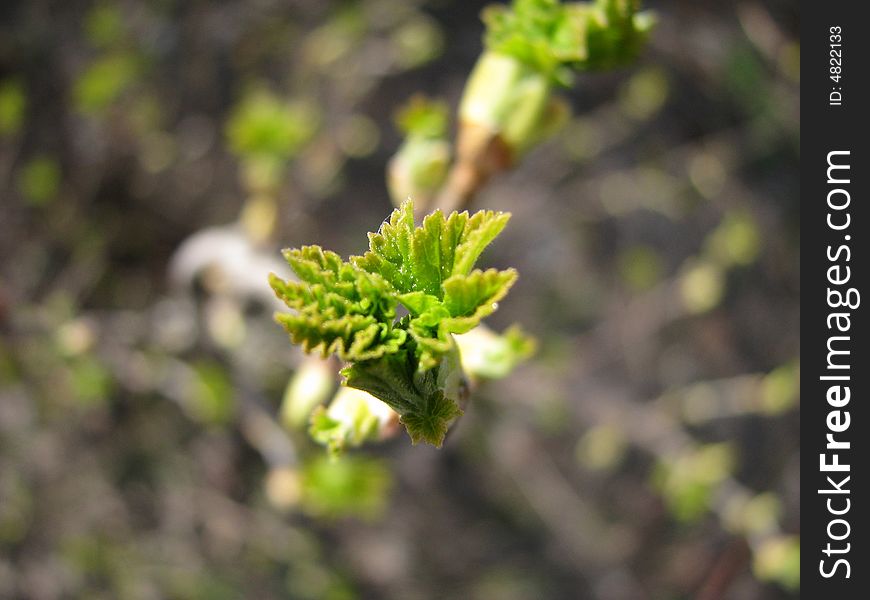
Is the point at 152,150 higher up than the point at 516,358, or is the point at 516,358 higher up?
the point at 152,150

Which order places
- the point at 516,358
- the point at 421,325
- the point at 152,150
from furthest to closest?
the point at 152,150, the point at 516,358, the point at 421,325

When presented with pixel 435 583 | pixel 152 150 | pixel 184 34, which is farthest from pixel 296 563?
pixel 184 34

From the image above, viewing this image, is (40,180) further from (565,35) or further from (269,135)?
→ (565,35)

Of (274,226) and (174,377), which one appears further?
(174,377)

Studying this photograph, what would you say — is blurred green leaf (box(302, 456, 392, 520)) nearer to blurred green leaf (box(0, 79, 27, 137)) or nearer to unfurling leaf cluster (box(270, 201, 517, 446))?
unfurling leaf cluster (box(270, 201, 517, 446))

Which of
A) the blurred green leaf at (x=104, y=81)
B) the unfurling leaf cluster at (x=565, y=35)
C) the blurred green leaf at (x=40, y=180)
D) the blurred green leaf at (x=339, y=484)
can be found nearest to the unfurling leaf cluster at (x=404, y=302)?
the unfurling leaf cluster at (x=565, y=35)

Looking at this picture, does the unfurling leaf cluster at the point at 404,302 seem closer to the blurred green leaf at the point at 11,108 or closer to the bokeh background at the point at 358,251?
the bokeh background at the point at 358,251

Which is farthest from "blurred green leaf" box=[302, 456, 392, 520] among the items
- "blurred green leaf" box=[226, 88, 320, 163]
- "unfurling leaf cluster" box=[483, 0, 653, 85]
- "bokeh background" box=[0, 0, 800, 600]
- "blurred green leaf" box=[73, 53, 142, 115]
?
"blurred green leaf" box=[73, 53, 142, 115]

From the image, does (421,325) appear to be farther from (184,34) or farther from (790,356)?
(790,356)
